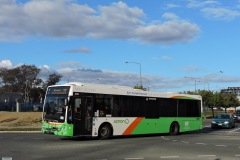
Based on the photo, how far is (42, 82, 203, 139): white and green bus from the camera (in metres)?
19.6

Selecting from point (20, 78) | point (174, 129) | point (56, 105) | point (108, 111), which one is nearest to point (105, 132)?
point (108, 111)

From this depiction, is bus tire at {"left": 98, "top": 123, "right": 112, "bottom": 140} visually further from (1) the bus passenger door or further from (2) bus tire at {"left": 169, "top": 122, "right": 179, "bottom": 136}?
(2) bus tire at {"left": 169, "top": 122, "right": 179, "bottom": 136}

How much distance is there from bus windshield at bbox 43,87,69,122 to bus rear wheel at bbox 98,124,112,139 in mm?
2545

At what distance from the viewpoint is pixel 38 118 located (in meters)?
46.6

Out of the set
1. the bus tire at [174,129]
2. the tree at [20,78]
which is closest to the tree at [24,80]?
the tree at [20,78]

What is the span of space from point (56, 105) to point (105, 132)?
3144mm

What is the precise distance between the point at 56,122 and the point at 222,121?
19391 millimetres

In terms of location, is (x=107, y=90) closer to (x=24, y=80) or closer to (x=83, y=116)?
(x=83, y=116)

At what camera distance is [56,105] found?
19.9m

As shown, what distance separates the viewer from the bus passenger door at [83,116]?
1961 cm

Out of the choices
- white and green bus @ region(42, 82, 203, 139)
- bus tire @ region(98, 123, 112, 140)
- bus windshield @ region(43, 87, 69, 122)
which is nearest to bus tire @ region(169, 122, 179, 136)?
white and green bus @ region(42, 82, 203, 139)

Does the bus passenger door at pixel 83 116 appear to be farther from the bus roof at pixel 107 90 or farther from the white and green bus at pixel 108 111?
the bus roof at pixel 107 90

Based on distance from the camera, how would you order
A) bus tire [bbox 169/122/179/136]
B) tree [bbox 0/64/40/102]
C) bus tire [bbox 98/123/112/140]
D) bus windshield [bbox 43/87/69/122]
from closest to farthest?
1. bus windshield [bbox 43/87/69/122]
2. bus tire [bbox 98/123/112/140]
3. bus tire [bbox 169/122/179/136]
4. tree [bbox 0/64/40/102]

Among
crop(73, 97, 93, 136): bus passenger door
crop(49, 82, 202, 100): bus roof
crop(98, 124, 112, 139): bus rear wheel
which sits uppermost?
crop(49, 82, 202, 100): bus roof
